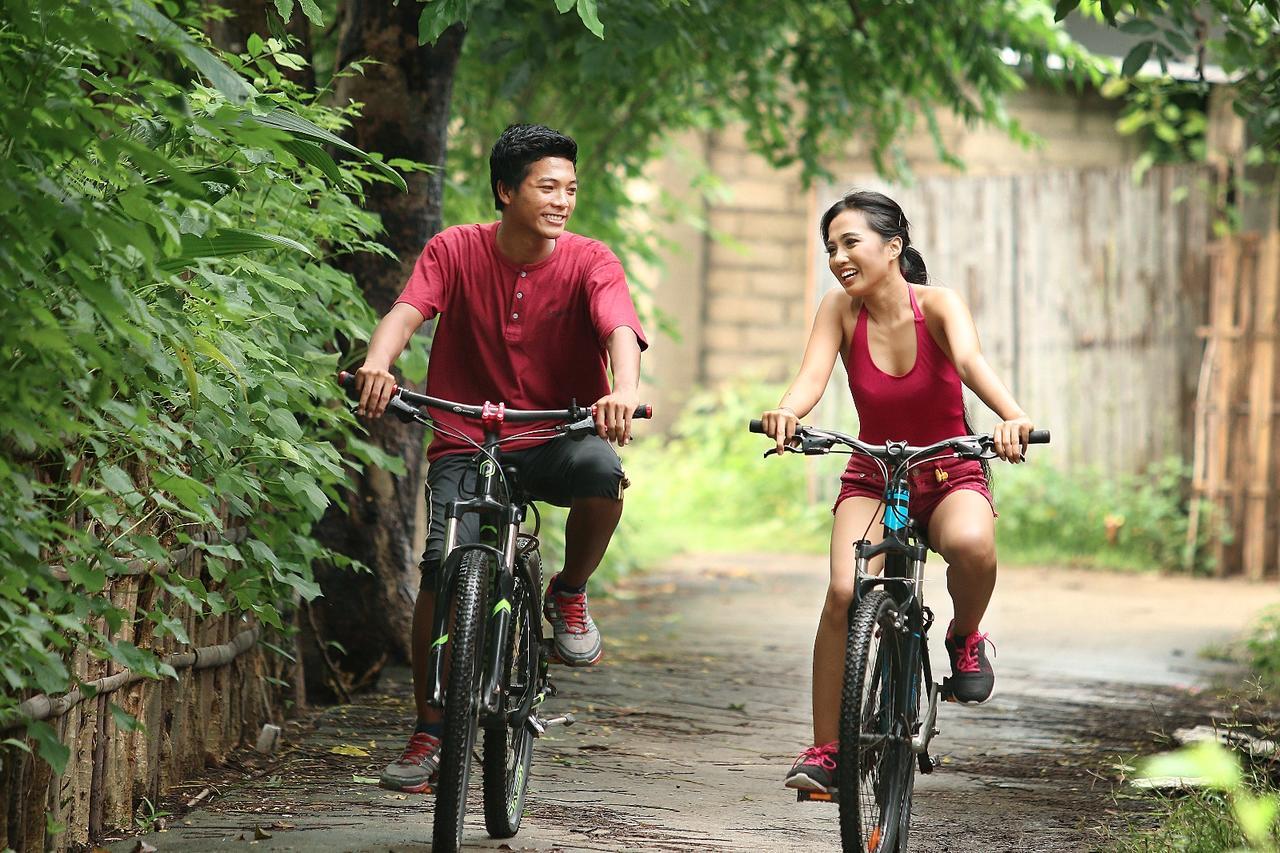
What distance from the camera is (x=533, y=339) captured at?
4277 millimetres

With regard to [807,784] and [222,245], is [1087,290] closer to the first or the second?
[807,784]

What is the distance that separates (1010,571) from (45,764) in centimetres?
913

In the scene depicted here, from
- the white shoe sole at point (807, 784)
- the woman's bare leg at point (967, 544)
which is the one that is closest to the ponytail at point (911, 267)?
the woman's bare leg at point (967, 544)

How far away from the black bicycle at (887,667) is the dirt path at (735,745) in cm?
39

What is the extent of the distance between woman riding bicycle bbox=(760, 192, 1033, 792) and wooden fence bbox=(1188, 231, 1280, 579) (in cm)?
747

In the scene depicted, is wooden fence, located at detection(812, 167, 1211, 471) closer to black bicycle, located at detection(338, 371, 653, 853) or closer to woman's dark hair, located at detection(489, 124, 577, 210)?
woman's dark hair, located at detection(489, 124, 577, 210)

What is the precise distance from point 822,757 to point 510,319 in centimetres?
140

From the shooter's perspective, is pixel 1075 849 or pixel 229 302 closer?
pixel 229 302

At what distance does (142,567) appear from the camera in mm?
3838

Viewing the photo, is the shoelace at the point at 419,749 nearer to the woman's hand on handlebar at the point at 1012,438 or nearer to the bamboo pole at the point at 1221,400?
the woman's hand on handlebar at the point at 1012,438

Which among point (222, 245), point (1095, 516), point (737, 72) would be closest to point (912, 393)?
point (222, 245)

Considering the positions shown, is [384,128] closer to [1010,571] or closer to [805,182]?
[805,182]

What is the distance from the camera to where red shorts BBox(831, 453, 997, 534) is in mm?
4293

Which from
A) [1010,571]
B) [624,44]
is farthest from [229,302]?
[1010,571]
